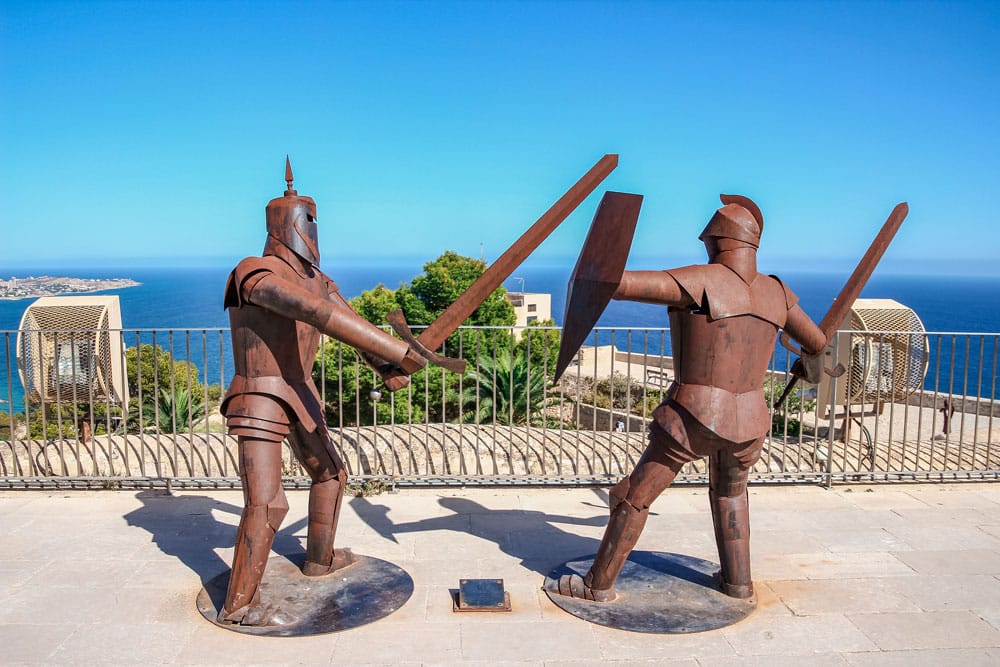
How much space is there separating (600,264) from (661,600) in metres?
2.10

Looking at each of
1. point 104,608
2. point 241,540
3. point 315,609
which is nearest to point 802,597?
point 315,609

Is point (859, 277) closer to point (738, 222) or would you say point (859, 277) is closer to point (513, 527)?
point (738, 222)

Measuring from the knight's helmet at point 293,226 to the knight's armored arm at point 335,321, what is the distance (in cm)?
38

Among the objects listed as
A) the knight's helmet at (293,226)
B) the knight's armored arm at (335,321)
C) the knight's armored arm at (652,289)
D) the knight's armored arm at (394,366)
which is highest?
the knight's helmet at (293,226)

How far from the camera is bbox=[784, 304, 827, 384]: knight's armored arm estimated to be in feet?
13.2

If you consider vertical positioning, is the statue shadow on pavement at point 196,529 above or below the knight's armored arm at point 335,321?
below

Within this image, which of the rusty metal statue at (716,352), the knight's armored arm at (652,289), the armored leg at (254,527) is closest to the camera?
the knight's armored arm at (652,289)

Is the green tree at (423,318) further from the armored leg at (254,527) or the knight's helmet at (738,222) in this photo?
the knight's helmet at (738,222)

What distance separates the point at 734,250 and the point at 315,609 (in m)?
2.95

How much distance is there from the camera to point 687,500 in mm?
6234

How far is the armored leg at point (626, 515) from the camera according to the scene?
13.0ft

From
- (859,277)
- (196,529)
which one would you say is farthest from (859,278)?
(196,529)

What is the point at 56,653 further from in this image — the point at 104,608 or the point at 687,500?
the point at 687,500

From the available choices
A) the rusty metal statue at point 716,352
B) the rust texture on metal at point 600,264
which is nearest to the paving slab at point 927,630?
the rusty metal statue at point 716,352
